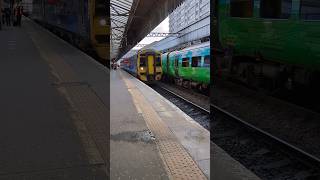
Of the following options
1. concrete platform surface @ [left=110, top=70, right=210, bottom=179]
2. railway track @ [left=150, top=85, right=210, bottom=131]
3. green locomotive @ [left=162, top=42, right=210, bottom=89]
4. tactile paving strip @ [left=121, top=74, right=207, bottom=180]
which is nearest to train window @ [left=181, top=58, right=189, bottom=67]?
green locomotive @ [left=162, top=42, right=210, bottom=89]

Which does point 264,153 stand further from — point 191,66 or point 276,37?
point 191,66

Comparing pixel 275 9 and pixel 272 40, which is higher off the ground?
pixel 275 9

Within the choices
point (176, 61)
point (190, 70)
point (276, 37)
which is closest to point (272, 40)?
point (276, 37)

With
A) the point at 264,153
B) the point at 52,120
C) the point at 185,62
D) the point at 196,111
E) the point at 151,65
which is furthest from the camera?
the point at 151,65

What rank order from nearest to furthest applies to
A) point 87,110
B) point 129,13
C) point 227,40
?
1. point 87,110
2. point 227,40
3. point 129,13

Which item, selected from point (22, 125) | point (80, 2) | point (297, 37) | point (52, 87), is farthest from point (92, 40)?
point (22, 125)

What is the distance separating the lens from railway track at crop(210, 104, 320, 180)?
591 centimetres

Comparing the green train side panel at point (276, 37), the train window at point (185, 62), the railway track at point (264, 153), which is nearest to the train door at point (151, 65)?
the train window at point (185, 62)

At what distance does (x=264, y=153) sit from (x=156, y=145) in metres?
2.32

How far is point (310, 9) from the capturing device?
829 centimetres

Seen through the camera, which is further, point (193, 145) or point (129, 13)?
point (129, 13)

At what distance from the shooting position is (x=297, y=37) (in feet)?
29.2

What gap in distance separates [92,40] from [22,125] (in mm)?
7907

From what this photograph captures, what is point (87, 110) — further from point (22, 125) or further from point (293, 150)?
point (293, 150)
